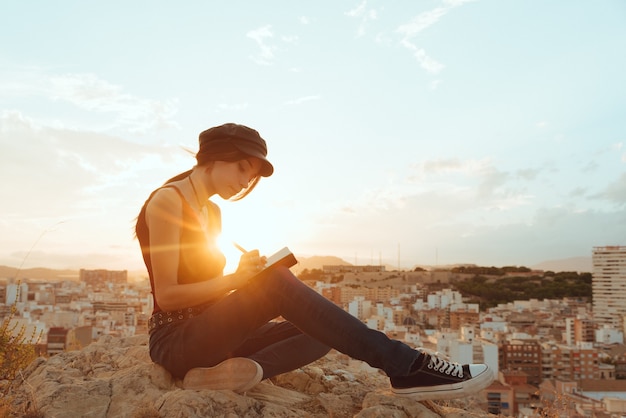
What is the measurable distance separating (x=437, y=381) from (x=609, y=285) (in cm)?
7535

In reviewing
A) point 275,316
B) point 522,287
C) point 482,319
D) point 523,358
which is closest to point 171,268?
point 275,316

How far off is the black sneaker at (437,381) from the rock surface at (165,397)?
0.26ft

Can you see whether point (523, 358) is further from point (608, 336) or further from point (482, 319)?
point (608, 336)

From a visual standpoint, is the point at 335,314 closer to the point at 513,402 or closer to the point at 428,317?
the point at 513,402

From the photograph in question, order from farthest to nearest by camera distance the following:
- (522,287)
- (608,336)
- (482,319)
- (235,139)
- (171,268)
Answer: (522,287)
(482,319)
(608,336)
(235,139)
(171,268)

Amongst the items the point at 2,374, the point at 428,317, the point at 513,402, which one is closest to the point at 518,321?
the point at 428,317

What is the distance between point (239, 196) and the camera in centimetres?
205

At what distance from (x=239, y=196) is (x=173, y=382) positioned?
27.3 inches

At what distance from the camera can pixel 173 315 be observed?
6.13 ft

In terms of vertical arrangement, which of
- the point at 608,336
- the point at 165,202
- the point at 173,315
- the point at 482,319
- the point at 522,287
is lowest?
the point at 608,336

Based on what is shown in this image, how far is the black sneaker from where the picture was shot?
1.82m

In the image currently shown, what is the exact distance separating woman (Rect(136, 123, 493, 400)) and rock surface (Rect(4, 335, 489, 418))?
0.07 meters

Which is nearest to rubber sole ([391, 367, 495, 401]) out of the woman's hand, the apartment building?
the woman's hand

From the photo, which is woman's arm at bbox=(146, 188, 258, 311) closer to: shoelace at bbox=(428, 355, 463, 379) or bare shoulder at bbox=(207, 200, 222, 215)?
bare shoulder at bbox=(207, 200, 222, 215)
